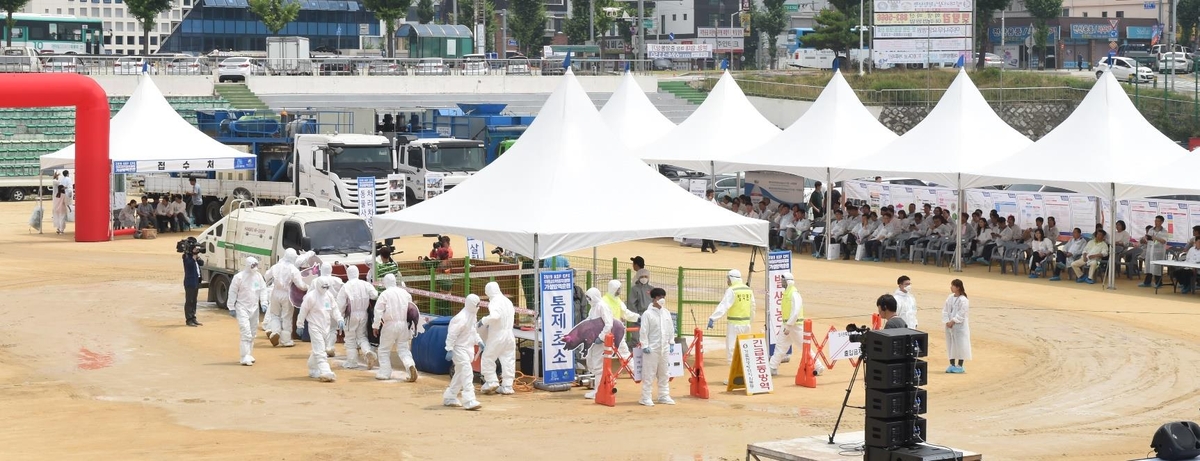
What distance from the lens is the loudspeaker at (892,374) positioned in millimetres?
11656

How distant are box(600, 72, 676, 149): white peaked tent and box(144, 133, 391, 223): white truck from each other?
5.96 meters

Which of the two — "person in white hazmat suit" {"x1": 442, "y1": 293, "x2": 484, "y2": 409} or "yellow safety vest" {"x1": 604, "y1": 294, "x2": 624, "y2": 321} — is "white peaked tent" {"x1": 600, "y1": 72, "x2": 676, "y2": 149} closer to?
"yellow safety vest" {"x1": 604, "y1": 294, "x2": 624, "y2": 321}

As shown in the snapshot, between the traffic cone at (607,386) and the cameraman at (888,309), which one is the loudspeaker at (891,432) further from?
the traffic cone at (607,386)

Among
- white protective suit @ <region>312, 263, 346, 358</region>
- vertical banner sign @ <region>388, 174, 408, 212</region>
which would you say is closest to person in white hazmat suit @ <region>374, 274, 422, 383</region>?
white protective suit @ <region>312, 263, 346, 358</region>

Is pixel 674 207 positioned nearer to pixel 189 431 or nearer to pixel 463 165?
pixel 189 431

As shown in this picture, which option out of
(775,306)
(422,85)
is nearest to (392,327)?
(775,306)

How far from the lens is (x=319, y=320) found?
57.6 ft

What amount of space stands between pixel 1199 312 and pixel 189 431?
16.0m

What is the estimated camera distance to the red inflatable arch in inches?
1256

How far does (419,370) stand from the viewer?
60.3ft

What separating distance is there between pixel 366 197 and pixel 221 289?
8.01 meters

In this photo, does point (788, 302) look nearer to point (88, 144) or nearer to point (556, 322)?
point (556, 322)

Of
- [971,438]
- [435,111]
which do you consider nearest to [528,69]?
[435,111]

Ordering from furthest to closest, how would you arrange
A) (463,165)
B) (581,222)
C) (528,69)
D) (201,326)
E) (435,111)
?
(528,69) → (435,111) → (463,165) → (201,326) → (581,222)
